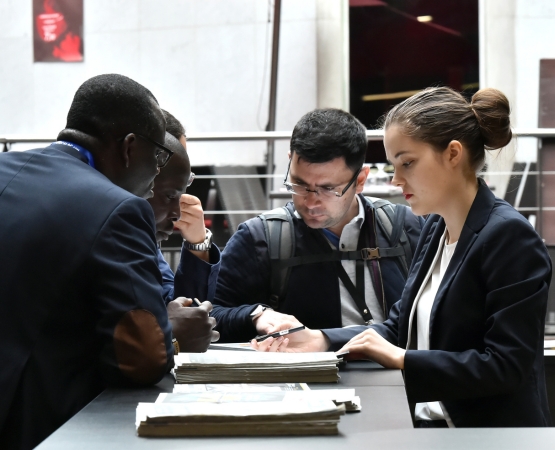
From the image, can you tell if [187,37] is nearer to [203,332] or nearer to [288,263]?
[288,263]

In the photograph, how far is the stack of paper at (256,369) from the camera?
5.02 ft

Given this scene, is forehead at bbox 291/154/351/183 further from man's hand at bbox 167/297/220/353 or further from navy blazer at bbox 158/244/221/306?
man's hand at bbox 167/297/220/353

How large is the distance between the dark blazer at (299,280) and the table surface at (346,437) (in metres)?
1.03

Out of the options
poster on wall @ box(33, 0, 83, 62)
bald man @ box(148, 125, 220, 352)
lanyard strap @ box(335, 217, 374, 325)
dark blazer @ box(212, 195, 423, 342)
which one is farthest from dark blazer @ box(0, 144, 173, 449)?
poster on wall @ box(33, 0, 83, 62)

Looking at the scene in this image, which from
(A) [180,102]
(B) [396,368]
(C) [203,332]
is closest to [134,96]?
(C) [203,332]

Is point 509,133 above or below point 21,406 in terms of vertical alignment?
above

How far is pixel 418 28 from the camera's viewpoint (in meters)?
7.96

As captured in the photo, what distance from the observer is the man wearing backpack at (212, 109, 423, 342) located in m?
2.39

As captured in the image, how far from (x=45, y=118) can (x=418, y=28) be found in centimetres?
415

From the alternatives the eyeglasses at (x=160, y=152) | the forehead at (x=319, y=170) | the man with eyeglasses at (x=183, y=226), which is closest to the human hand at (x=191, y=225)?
the man with eyeglasses at (x=183, y=226)

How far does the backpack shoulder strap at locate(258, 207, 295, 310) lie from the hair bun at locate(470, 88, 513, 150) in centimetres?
80

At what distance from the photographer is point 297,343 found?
1.92 meters

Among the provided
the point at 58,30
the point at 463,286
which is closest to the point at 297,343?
the point at 463,286

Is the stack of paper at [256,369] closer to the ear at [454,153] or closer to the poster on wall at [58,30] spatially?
the ear at [454,153]
